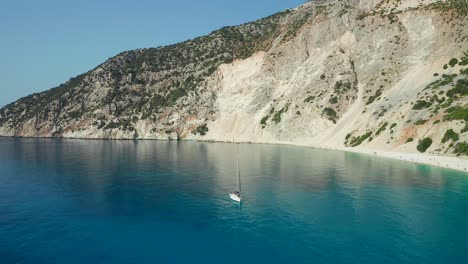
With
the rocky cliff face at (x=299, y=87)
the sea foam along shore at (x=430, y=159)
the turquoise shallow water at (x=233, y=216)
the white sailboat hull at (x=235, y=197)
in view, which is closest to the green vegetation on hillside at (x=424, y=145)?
the rocky cliff face at (x=299, y=87)

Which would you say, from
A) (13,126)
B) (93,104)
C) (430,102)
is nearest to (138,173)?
(430,102)

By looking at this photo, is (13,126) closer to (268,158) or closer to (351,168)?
(268,158)

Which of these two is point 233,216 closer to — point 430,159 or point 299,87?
point 430,159

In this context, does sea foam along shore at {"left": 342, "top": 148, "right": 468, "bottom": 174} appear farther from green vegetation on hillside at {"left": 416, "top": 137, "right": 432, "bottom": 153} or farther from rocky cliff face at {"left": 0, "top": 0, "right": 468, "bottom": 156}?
rocky cliff face at {"left": 0, "top": 0, "right": 468, "bottom": 156}

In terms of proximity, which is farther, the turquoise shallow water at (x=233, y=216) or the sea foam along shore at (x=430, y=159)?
the sea foam along shore at (x=430, y=159)

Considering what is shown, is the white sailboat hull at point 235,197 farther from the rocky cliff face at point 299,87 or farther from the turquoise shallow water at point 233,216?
the rocky cliff face at point 299,87
